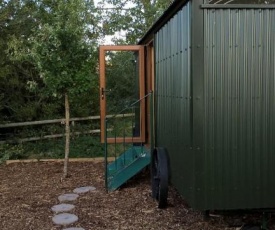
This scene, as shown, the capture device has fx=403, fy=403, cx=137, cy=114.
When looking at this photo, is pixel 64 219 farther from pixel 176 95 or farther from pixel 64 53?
pixel 64 53

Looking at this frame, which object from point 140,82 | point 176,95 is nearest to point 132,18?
point 140,82

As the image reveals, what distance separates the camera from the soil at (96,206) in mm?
4500

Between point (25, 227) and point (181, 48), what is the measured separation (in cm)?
261

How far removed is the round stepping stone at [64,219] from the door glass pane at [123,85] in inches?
106

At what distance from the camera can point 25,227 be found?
4.49m

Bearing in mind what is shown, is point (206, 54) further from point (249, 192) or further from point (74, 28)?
point (74, 28)

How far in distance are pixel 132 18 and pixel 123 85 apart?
12.9ft

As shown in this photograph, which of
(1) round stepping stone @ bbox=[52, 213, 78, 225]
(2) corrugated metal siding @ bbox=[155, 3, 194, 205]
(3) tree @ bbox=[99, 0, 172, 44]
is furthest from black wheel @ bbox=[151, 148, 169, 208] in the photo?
(3) tree @ bbox=[99, 0, 172, 44]

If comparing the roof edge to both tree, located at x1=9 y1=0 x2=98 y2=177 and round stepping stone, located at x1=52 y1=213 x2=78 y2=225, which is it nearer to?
tree, located at x1=9 y1=0 x2=98 y2=177

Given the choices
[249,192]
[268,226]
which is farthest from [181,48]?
[268,226]

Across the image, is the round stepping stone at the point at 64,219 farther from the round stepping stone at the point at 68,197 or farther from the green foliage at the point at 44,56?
the green foliage at the point at 44,56

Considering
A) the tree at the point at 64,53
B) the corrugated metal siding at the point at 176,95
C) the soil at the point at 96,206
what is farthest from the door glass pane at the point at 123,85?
the corrugated metal siding at the point at 176,95

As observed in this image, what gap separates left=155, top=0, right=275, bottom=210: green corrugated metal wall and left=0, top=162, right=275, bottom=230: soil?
0.68 metres

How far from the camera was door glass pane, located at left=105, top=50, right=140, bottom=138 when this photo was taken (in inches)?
293
